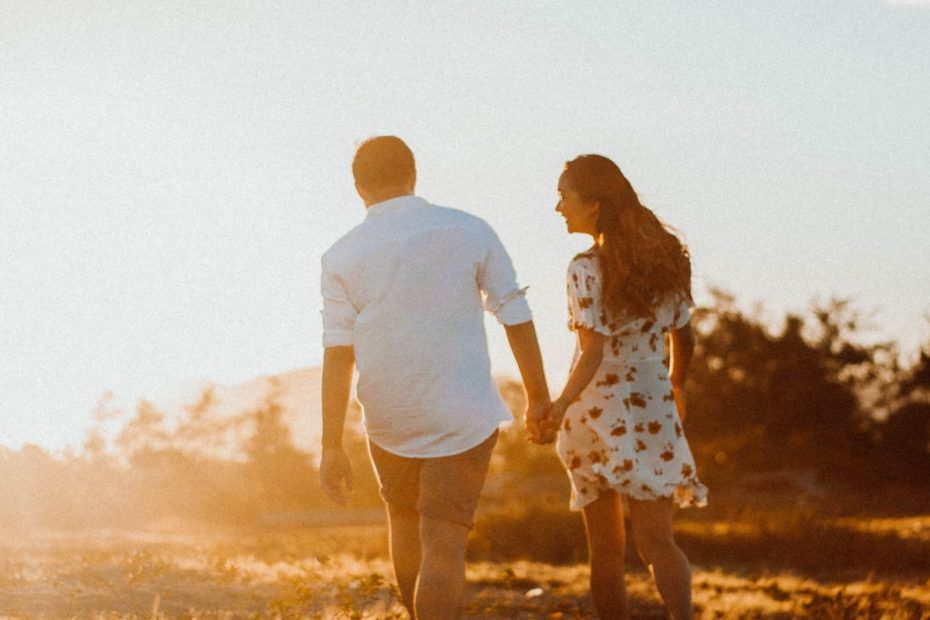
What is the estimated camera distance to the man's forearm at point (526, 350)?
4.67 m

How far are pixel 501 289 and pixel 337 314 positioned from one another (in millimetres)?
678

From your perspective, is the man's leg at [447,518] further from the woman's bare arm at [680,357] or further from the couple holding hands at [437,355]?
the woman's bare arm at [680,357]

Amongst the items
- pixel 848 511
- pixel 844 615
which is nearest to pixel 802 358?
pixel 848 511

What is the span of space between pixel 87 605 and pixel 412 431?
2632 mm

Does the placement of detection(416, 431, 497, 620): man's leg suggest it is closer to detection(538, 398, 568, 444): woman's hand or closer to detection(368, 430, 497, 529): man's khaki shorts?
detection(368, 430, 497, 529): man's khaki shorts

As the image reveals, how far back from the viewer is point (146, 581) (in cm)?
727

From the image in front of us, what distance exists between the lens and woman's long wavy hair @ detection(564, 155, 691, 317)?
5.30 metres

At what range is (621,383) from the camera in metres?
5.47

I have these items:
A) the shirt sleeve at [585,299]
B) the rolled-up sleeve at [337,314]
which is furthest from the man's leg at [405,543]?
the shirt sleeve at [585,299]

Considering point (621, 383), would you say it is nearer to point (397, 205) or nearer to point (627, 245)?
point (627, 245)

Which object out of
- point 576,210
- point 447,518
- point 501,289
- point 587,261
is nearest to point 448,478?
point 447,518

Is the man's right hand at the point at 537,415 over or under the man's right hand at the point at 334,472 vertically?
over

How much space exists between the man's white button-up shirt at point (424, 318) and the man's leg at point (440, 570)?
0.30 meters

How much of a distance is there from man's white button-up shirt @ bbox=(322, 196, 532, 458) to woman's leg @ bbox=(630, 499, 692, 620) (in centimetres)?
110
